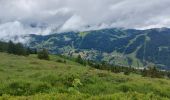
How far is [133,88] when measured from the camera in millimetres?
29250

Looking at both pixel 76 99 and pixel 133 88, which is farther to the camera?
pixel 133 88

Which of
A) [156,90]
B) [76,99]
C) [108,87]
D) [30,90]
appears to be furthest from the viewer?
[156,90]

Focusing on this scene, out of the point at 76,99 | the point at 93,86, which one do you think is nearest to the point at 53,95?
the point at 76,99

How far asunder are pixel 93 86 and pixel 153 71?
4291 inches

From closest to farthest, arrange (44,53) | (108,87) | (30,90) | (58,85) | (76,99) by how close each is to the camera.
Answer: (76,99)
(30,90)
(58,85)
(108,87)
(44,53)

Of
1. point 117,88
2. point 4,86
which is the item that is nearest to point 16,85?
point 4,86

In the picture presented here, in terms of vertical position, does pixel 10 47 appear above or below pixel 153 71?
above

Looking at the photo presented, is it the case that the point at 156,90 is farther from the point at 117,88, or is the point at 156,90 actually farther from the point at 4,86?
the point at 4,86

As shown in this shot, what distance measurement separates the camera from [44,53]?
13175cm

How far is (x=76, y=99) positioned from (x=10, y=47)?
12690cm

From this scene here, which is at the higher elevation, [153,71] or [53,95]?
[53,95]

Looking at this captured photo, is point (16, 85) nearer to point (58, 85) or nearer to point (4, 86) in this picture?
point (4, 86)

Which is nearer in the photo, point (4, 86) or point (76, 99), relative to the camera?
point (76, 99)

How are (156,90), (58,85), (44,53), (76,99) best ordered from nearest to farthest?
(76,99)
(58,85)
(156,90)
(44,53)
